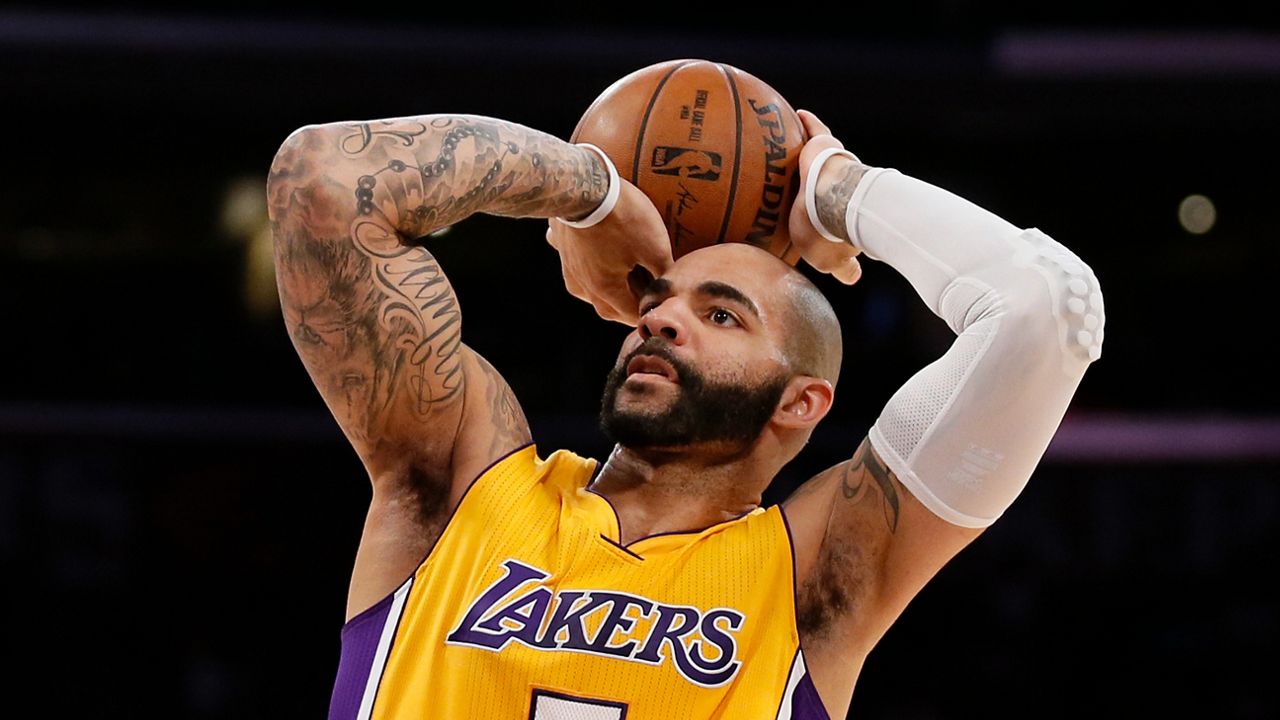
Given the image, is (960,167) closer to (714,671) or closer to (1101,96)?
(1101,96)

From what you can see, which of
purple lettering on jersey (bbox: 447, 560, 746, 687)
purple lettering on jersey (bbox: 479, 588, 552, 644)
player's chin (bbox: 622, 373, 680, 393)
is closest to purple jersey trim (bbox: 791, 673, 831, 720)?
purple lettering on jersey (bbox: 447, 560, 746, 687)

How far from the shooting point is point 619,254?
8.80 feet

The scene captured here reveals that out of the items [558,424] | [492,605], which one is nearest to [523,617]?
[492,605]

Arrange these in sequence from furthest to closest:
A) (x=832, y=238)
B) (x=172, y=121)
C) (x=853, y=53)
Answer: (x=172, y=121), (x=853, y=53), (x=832, y=238)

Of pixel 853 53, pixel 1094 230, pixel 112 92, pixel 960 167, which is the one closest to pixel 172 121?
pixel 112 92

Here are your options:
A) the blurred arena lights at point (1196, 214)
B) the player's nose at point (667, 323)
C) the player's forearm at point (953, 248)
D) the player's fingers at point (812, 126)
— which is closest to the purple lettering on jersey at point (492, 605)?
the player's nose at point (667, 323)

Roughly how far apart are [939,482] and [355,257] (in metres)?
0.98

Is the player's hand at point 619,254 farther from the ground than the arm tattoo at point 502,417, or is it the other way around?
the player's hand at point 619,254

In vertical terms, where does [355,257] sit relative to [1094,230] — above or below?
above

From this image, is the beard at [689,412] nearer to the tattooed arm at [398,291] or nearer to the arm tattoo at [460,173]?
the tattooed arm at [398,291]

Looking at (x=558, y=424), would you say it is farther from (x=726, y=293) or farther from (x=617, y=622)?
(x=617, y=622)

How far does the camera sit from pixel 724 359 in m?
2.57

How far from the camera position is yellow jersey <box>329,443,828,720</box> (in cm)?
232

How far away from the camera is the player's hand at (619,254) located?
2645 millimetres
